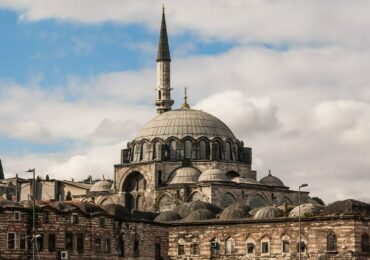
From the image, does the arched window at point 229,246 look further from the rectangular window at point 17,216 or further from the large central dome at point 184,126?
the large central dome at point 184,126

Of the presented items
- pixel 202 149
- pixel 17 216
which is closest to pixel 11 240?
pixel 17 216

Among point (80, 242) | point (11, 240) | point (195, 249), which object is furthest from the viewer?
point (195, 249)

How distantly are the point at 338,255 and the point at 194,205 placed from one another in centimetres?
2002

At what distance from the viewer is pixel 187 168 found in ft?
358

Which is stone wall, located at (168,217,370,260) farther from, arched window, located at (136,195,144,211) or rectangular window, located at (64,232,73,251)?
arched window, located at (136,195,144,211)

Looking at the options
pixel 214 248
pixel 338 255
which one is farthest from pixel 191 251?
pixel 338 255

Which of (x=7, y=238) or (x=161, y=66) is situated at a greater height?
(x=161, y=66)

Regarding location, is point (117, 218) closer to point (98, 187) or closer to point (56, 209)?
point (56, 209)

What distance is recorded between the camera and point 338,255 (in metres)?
80.4

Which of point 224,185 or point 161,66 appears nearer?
point 224,185

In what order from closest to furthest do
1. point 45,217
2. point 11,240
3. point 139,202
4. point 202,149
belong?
1. point 11,240
2. point 45,217
3. point 202,149
4. point 139,202

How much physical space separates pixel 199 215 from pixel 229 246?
5.05 meters

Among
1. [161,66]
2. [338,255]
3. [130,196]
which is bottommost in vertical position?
[338,255]

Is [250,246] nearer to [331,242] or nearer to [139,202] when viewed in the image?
[331,242]
